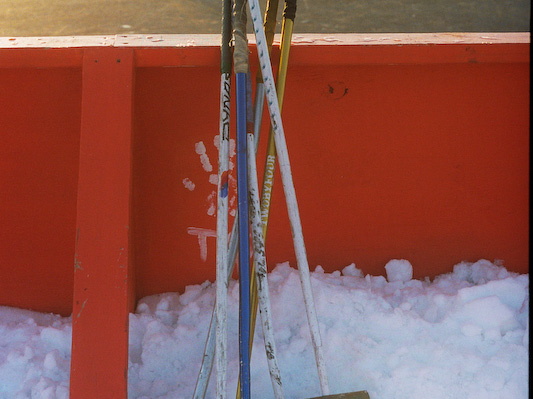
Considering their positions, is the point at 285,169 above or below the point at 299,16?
below

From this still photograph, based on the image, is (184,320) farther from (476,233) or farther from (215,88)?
(476,233)

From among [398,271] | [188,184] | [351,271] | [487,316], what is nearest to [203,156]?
[188,184]

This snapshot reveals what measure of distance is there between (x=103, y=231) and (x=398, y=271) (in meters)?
0.89

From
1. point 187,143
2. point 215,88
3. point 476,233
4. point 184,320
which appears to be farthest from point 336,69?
point 184,320

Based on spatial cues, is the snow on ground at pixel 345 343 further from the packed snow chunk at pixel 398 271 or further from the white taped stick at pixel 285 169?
the white taped stick at pixel 285 169

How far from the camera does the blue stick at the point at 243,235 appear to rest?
4.31 feet

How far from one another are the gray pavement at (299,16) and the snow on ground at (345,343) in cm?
140

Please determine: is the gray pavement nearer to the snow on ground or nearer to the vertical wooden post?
the vertical wooden post

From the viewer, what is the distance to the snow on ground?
1.47m

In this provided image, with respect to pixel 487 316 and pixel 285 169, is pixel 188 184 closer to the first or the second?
pixel 285 169

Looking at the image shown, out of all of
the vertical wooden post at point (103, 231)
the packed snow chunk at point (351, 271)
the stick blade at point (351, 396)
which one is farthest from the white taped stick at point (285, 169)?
the packed snow chunk at point (351, 271)

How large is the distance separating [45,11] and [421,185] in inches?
88.1

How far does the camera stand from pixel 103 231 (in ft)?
4.66

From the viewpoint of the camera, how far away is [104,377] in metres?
1.37
